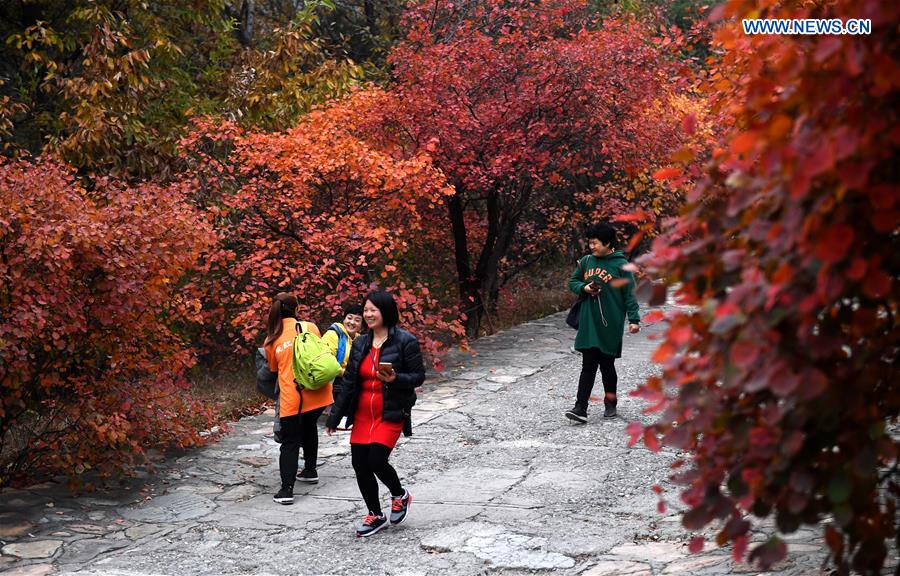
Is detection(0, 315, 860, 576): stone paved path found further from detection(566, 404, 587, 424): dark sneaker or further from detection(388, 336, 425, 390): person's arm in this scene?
detection(388, 336, 425, 390): person's arm

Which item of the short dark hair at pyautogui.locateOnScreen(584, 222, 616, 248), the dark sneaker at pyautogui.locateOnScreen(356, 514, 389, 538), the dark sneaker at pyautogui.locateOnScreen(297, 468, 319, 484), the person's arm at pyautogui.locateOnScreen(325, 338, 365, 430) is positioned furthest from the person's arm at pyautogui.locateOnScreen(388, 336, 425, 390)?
the short dark hair at pyautogui.locateOnScreen(584, 222, 616, 248)

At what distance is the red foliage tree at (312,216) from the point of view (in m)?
10.4

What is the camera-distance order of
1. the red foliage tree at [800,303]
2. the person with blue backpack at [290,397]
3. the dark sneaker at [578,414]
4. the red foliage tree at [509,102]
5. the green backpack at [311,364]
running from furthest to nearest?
the red foliage tree at [509,102] < the dark sneaker at [578,414] < the person with blue backpack at [290,397] < the green backpack at [311,364] < the red foliage tree at [800,303]

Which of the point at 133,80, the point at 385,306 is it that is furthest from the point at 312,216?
the point at 385,306

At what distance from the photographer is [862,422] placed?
2.59 meters

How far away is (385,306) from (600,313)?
299cm

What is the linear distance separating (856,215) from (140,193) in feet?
22.5

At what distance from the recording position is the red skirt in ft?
20.6

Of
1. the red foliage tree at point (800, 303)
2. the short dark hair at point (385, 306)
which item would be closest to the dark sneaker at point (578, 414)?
the short dark hair at point (385, 306)

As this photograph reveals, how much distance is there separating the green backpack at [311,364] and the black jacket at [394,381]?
→ 0.70m

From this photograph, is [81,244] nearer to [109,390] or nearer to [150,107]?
[109,390]

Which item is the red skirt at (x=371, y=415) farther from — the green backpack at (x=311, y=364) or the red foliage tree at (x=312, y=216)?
the red foliage tree at (x=312, y=216)

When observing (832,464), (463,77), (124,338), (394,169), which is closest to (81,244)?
(124,338)

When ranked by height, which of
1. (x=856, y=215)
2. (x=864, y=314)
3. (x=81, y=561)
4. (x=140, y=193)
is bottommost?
(x=81, y=561)
